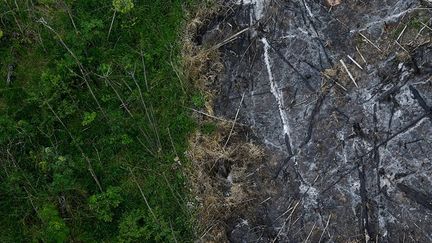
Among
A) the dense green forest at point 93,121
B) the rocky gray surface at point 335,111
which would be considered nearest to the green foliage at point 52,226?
the dense green forest at point 93,121

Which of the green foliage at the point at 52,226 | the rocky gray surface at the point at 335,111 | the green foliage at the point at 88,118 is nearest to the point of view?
the rocky gray surface at the point at 335,111

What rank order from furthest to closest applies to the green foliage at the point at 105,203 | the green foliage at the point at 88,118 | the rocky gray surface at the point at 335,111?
1. the green foliage at the point at 88,118
2. the green foliage at the point at 105,203
3. the rocky gray surface at the point at 335,111

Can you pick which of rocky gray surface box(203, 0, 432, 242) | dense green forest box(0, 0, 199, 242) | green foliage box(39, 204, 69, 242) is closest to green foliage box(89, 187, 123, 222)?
dense green forest box(0, 0, 199, 242)

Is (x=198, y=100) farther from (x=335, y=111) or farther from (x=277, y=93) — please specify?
→ (x=335, y=111)

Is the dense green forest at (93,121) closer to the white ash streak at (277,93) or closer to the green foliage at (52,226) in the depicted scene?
the green foliage at (52,226)

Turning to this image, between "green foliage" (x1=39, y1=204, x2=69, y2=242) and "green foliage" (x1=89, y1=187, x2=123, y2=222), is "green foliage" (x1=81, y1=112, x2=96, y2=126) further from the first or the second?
"green foliage" (x1=39, y1=204, x2=69, y2=242)
